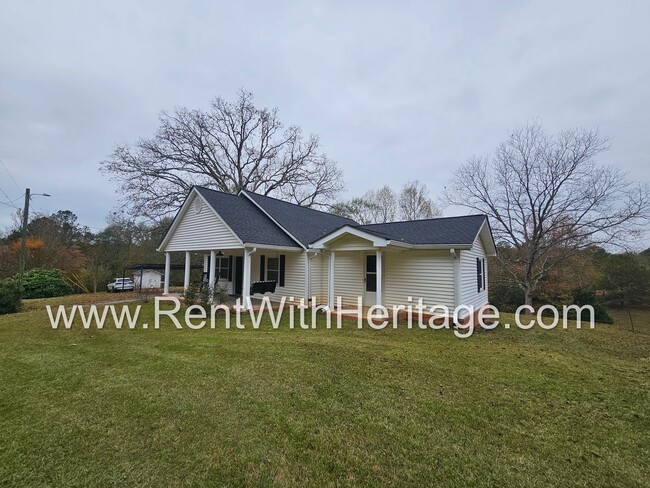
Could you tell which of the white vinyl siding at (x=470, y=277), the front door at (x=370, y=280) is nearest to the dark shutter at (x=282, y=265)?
the front door at (x=370, y=280)

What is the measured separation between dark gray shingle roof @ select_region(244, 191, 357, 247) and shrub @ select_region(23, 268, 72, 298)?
14.2 m

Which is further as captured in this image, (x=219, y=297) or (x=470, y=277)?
(x=470, y=277)

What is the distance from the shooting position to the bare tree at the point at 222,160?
63.2 feet

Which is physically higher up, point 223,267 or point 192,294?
point 223,267

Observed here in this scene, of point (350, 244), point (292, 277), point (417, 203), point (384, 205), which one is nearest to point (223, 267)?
point (292, 277)

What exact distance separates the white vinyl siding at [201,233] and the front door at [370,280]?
483cm

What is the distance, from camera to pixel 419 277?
9852mm

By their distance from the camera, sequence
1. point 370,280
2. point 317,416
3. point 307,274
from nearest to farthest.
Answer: point 317,416 < point 370,280 < point 307,274

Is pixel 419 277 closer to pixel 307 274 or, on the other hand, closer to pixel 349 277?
pixel 349 277

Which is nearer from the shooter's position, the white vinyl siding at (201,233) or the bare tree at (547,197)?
the white vinyl siding at (201,233)

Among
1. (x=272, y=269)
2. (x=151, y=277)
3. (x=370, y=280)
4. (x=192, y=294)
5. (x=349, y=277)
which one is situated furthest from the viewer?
(x=151, y=277)

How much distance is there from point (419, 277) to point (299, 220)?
6681 mm

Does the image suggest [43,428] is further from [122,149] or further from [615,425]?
[122,149]

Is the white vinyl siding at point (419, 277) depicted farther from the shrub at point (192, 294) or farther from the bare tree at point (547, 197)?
the bare tree at point (547, 197)
